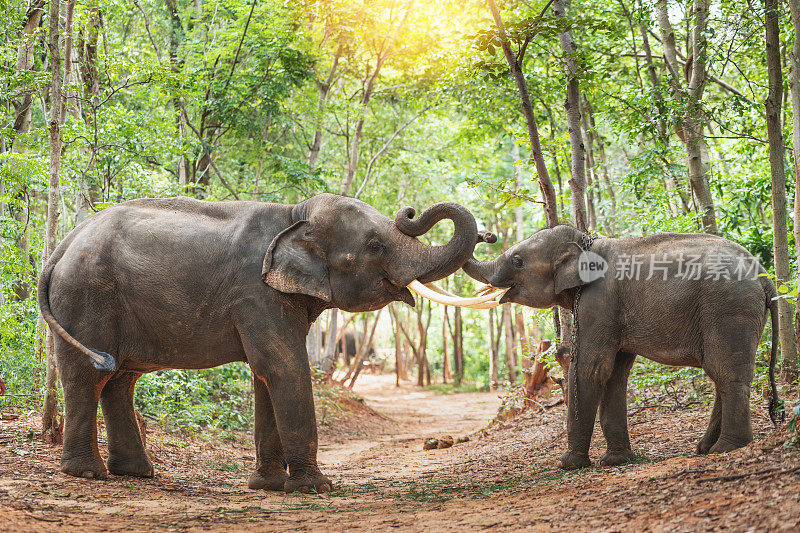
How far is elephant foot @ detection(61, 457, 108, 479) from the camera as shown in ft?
21.6

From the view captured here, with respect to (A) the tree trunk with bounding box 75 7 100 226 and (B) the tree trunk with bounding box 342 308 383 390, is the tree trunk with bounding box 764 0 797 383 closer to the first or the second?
(A) the tree trunk with bounding box 75 7 100 226

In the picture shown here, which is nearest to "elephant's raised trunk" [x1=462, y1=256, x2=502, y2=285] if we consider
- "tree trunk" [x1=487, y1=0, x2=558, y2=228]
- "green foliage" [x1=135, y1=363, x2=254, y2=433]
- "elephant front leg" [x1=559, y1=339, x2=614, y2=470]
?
"tree trunk" [x1=487, y1=0, x2=558, y2=228]

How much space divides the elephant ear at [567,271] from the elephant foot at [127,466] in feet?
14.6

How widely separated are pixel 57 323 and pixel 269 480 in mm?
2398

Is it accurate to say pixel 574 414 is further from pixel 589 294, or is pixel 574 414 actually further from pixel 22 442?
pixel 22 442

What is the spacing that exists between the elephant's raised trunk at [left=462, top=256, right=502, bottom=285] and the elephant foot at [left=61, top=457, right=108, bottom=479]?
3.95 metres

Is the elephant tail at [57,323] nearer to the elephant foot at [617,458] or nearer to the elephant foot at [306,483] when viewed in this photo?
the elephant foot at [306,483]

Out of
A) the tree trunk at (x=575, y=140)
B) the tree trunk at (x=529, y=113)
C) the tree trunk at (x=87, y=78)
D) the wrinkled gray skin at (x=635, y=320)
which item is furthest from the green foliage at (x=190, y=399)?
the tree trunk at (x=575, y=140)

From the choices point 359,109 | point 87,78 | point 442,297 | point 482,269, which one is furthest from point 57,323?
point 359,109

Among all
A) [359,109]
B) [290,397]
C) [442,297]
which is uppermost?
[359,109]

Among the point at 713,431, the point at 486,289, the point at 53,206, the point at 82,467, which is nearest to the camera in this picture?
the point at 82,467

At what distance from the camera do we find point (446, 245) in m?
6.61

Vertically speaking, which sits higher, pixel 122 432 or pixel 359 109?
pixel 359 109
